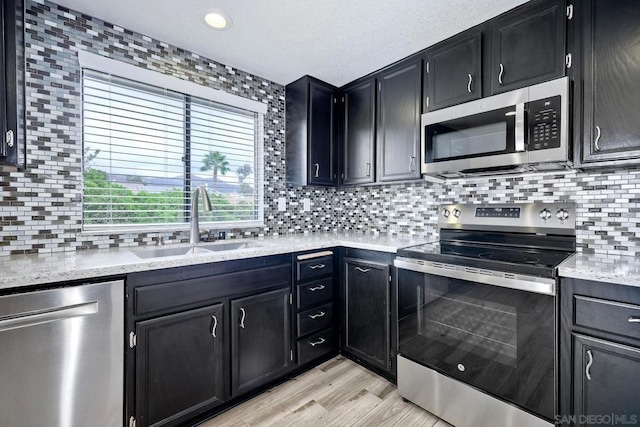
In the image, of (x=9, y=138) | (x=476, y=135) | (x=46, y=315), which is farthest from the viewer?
(x=476, y=135)

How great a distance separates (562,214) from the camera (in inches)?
68.1

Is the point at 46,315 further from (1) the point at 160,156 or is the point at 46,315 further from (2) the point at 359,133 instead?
(2) the point at 359,133

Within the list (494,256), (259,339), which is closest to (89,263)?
(259,339)

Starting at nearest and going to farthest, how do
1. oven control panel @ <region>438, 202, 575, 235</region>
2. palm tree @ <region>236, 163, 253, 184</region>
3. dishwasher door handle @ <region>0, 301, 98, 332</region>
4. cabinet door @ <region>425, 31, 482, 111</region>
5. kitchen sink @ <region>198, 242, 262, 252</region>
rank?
1. dishwasher door handle @ <region>0, 301, 98, 332</region>
2. oven control panel @ <region>438, 202, 575, 235</region>
3. cabinet door @ <region>425, 31, 482, 111</region>
4. kitchen sink @ <region>198, 242, 262, 252</region>
5. palm tree @ <region>236, 163, 253, 184</region>

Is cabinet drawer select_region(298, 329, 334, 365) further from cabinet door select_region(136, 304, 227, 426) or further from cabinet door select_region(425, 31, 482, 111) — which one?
cabinet door select_region(425, 31, 482, 111)

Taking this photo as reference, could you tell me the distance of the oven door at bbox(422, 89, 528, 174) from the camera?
163 centimetres

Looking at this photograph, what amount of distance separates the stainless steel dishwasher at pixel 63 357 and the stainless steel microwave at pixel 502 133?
2081 millimetres

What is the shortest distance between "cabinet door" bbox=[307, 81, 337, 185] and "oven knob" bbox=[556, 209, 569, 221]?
173 centimetres

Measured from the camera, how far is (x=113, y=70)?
5.95ft

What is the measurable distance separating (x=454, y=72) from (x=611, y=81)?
82cm

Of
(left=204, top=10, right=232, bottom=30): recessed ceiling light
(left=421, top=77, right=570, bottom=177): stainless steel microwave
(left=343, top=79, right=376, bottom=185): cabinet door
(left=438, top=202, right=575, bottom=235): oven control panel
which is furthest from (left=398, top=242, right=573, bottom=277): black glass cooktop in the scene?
(left=204, top=10, right=232, bottom=30): recessed ceiling light

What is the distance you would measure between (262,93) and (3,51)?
163 centimetres

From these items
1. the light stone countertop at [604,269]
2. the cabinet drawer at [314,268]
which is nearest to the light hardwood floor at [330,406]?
→ the cabinet drawer at [314,268]

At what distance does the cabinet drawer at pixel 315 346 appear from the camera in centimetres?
206
